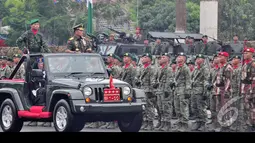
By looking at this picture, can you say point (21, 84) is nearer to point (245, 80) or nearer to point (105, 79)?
point (105, 79)

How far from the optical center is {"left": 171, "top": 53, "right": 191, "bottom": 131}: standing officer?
58.2 ft

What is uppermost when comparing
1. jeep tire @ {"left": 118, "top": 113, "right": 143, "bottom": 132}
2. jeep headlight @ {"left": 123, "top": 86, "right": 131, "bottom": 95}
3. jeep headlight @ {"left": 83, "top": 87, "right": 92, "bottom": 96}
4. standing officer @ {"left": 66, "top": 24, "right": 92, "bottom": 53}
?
standing officer @ {"left": 66, "top": 24, "right": 92, "bottom": 53}

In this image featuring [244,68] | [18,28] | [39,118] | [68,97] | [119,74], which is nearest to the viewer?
[68,97]

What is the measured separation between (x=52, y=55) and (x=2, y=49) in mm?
21483

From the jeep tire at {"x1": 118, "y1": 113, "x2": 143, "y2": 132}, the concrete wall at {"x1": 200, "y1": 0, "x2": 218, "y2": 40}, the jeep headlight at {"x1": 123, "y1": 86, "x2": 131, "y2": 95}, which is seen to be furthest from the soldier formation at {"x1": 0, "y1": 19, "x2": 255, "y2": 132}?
the concrete wall at {"x1": 200, "y1": 0, "x2": 218, "y2": 40}

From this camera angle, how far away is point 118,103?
1435 centimetres

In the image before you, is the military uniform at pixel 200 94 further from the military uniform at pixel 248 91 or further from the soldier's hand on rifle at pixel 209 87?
the military uniform at pixel 248 91

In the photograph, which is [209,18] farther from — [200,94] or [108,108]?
[108,108]

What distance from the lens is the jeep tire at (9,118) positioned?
50.6 feet

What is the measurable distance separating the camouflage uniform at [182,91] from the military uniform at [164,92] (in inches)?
10.2

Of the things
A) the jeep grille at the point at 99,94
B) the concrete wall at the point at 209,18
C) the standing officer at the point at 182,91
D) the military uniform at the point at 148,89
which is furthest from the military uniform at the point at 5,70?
the concrete wall at the point at 209,18

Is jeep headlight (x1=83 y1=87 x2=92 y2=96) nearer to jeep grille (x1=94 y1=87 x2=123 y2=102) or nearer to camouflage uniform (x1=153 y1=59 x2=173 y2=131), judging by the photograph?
jeep grille (x1=94 y1=87 x2=123 y2=102)

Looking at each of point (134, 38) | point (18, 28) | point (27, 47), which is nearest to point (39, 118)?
point (27, 47)

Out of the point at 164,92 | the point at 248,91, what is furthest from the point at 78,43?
the point at 248,91
